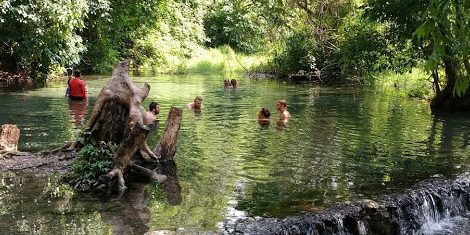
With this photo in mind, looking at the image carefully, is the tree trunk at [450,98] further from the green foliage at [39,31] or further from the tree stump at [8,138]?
the green foliage at [39,31]

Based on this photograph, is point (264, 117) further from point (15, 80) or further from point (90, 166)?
point (15, 80)

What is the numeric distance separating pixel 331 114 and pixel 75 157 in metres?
11.3

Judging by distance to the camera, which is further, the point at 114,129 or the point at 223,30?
the point at 223,30

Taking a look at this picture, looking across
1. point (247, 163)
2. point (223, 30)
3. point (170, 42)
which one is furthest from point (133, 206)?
point (223, 30)

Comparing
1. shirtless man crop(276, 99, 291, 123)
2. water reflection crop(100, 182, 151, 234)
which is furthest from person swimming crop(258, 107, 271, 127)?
water reflection crop(100, 182, 151, 234)

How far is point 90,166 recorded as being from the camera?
8.67 m

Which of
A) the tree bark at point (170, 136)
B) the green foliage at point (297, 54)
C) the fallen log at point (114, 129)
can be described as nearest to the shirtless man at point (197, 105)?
the tree bark at point (170, 136)

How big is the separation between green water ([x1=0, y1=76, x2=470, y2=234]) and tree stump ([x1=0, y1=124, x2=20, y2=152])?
116 cm

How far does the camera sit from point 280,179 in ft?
32.1

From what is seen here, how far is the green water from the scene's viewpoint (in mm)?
7480

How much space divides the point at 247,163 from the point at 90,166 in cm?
346

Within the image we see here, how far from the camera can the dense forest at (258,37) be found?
20.6 metres

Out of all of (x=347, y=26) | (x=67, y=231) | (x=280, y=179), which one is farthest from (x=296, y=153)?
(x=347, y=26)

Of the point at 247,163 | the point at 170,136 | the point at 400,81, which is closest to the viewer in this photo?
the point at 170,136
